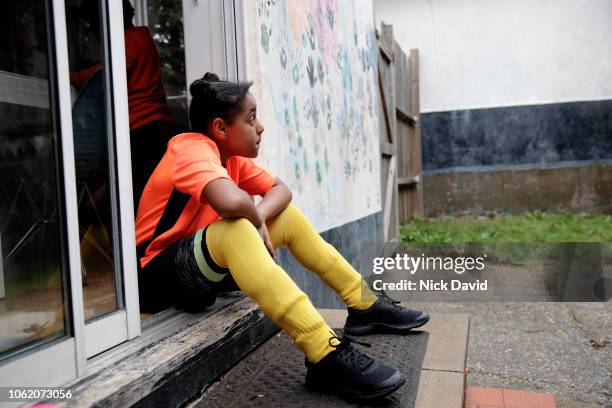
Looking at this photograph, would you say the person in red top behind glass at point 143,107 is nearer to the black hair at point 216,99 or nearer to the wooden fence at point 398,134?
the black hair at point 216,99

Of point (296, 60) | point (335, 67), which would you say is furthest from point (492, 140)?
point (296, 60)

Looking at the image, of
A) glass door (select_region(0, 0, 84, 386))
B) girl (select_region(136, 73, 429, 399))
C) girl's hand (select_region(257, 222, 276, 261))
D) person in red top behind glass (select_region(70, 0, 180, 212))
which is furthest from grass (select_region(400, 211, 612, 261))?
glass door (select_region(0, 0, 84, 386))

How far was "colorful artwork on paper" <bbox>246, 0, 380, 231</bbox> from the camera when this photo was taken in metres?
2.68

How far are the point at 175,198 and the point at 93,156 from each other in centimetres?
45

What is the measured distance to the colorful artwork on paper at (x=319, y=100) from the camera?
2676 mm

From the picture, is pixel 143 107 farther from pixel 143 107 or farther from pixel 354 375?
pixel 354 375

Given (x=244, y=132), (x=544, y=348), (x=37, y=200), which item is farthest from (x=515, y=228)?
(x=37, y=200)

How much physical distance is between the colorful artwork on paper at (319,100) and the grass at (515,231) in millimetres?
1781

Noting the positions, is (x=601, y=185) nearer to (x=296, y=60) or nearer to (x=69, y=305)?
(x=296, y=60)

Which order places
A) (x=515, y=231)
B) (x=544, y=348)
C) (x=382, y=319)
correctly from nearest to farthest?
(x=382, y=319) → (x=544, y=348) → (x=515, y=231)

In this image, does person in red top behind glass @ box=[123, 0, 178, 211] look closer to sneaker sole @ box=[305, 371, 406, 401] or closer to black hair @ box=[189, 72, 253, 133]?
black hair @ box=[189, 72, 253, 133]

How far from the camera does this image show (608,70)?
28.0ft

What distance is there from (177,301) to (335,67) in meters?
2.30

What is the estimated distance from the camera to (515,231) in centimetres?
700
